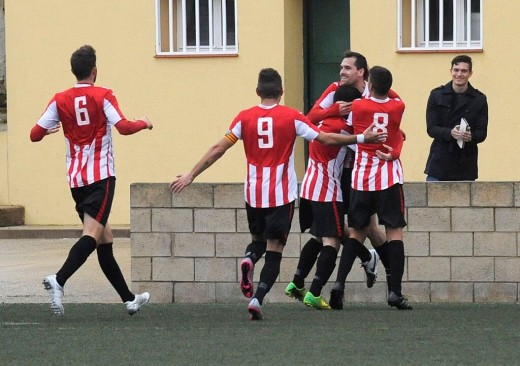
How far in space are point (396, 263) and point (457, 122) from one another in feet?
6.22

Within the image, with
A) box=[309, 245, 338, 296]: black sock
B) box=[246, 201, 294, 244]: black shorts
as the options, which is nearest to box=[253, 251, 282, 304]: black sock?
box=[246, 201, 294, 244]: black shorts

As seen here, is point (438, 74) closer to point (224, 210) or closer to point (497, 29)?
point (497, 29)

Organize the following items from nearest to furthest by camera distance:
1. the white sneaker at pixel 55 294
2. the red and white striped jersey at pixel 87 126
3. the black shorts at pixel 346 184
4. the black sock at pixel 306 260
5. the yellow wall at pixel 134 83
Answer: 1. the white sneaker at pixel 55 294
2. the red and white striped jersey at pixel 87 126
3. the black shorts at pixel 346 184
4. the black sock at pixel 306 260
5. the yellow wall at pixel 134 83

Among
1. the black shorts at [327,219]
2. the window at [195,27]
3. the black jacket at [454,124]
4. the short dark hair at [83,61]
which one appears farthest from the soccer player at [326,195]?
the window at [195,27]

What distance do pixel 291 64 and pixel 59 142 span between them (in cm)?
298

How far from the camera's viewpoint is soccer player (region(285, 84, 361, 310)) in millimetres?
12406

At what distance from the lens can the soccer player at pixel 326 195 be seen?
1241 centimetres

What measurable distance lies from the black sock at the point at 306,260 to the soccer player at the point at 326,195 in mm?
190

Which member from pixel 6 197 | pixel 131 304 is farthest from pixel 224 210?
pixel 6 197

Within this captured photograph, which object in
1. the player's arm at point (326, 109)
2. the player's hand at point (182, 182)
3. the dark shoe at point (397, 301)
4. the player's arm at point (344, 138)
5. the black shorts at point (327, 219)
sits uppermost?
the player's arm at point (326, 109)

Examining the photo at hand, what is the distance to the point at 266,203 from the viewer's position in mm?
11648

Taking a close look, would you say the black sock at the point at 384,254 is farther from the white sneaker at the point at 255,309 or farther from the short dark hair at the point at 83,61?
the short dark hair at the point at 83,61

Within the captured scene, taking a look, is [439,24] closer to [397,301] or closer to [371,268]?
[371,268]

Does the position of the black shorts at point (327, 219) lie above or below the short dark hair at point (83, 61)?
below
